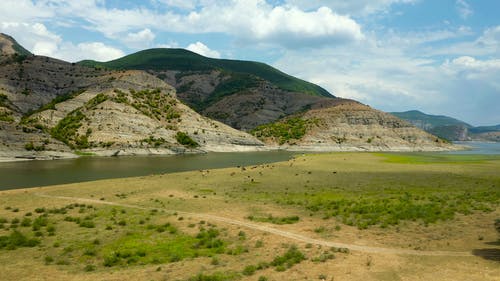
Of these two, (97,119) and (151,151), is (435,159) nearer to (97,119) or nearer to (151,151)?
(151,151)

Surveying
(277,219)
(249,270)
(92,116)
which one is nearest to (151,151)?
(92,116)

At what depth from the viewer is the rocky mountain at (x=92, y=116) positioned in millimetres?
111812

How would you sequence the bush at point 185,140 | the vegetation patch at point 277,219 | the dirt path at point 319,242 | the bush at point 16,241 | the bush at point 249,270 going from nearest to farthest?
the bush at point 249,270 → the dirt path at point 319,242 → the bush at point 16,241 → the vegetation patch at point 277,219 → the bush at point 185,140

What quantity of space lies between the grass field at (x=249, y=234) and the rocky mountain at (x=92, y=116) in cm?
7588

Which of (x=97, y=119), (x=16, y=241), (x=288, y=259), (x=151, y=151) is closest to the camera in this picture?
(x=288, y=259)

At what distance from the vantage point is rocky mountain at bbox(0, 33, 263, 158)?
11181 cm

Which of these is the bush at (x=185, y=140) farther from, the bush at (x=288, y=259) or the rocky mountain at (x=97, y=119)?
the bush at (x=288, y=259)

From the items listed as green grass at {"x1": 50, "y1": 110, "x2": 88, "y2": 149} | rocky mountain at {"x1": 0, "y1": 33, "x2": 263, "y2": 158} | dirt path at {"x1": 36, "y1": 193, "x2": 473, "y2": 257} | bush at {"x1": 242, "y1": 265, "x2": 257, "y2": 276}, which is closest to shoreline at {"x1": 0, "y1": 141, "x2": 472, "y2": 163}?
rocky mountain at {"x1": 0, "y1": 33, "x2": 263, "y2": 158}

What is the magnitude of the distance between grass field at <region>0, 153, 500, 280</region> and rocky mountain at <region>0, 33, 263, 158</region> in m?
75.9

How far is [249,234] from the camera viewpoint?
88.2 feet

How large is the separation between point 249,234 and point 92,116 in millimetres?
130022

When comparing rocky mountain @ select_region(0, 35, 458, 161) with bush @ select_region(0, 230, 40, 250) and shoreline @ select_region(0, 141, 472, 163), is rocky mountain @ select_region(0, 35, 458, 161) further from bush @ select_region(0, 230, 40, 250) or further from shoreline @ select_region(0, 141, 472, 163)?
bush @ select_region(0, 230, 40, 250)

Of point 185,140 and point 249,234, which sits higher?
point 185,140

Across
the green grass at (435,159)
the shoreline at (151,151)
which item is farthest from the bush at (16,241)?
the green grass at (435,159)
